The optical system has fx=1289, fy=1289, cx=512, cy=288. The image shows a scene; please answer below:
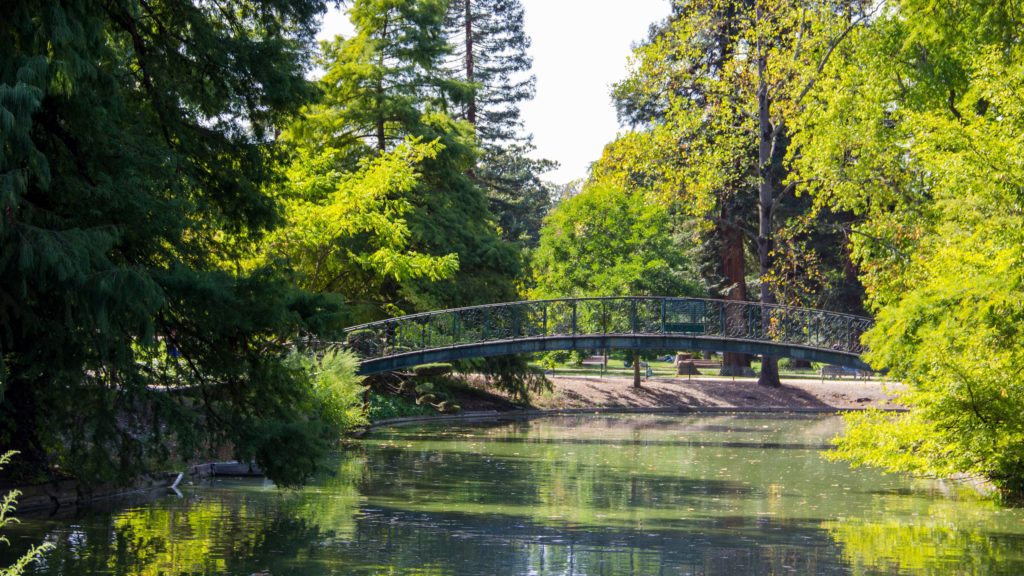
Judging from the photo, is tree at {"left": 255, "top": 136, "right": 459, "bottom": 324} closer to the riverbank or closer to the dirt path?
the riverbank

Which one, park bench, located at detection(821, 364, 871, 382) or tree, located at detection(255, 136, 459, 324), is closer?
tree, located at detection(255, 136, 459, 324)

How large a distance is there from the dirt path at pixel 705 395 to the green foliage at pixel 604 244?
122 inches

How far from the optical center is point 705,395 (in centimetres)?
4072

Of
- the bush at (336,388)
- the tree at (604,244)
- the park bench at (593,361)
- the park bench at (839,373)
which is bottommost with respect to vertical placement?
the bush at (336,388)

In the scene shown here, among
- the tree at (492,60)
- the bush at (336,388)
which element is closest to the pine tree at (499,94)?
the tree at (492,60)

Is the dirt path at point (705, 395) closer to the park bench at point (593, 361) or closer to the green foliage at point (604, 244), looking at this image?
the green foliage at point (604, 244)

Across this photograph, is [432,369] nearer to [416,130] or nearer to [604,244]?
[416,130]

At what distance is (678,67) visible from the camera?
34.7m

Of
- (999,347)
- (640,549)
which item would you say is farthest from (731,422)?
(640,549)

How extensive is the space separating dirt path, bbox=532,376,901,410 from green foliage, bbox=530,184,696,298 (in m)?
3.10

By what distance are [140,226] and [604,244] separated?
30.4 m

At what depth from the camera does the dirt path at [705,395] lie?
39384 mm

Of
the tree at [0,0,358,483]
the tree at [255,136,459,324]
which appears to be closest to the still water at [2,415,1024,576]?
the tree at [0,0,358,483]

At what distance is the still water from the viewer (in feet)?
40.4
